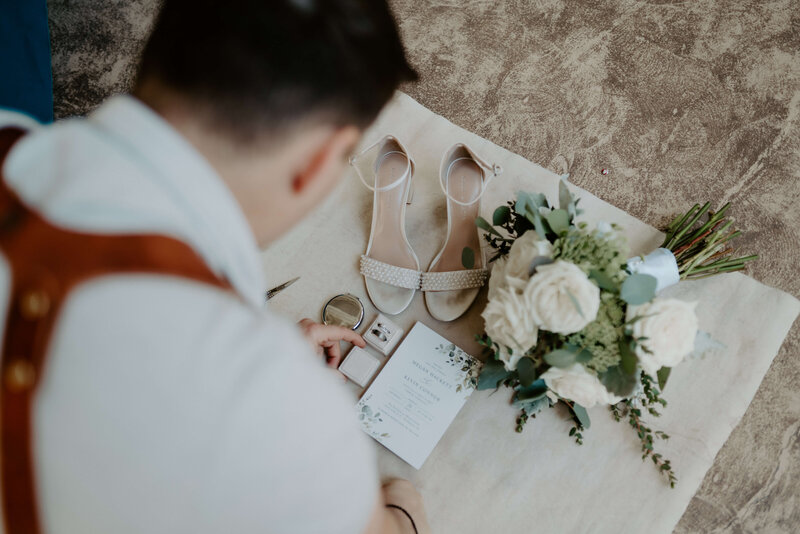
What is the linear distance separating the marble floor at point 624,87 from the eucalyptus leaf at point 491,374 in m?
0.60

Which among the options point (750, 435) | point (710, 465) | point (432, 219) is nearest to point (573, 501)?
point (710, 465)

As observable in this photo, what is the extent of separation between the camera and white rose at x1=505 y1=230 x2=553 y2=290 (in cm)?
88

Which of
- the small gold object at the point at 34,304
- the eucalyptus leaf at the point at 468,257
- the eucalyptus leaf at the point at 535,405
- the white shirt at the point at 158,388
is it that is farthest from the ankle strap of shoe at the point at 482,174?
the small gold object at the point at 34,304

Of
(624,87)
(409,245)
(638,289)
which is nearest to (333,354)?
(409,245)

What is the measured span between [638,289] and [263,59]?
68 cm

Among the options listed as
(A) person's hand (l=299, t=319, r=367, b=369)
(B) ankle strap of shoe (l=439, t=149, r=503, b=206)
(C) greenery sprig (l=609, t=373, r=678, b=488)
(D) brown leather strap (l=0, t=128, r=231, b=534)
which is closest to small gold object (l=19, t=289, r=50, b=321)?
(D) brown leather strap (l=0, t=128, r=231, b=534)

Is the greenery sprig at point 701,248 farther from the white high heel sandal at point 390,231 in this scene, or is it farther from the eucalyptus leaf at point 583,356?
the white high heel sandal at point 390,231

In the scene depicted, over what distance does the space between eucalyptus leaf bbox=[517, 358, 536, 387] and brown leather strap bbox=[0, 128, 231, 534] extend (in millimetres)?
666

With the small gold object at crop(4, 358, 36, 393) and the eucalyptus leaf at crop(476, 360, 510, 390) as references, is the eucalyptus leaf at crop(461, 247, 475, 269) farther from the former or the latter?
the small gold object at crop(4, 358, 36, 393)

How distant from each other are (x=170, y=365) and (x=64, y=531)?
0.20 m

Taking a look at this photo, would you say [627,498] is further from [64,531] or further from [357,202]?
[64,531]

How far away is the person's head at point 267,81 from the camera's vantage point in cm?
55

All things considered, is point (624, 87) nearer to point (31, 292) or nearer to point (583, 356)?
point (583, 356)

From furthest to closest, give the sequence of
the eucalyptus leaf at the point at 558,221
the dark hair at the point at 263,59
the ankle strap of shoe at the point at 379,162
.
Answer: the ankle strap of shoe at the point at 379,162, the eucalyptus leaf at the point at 558,221, the dark hair at the point at 263,59
